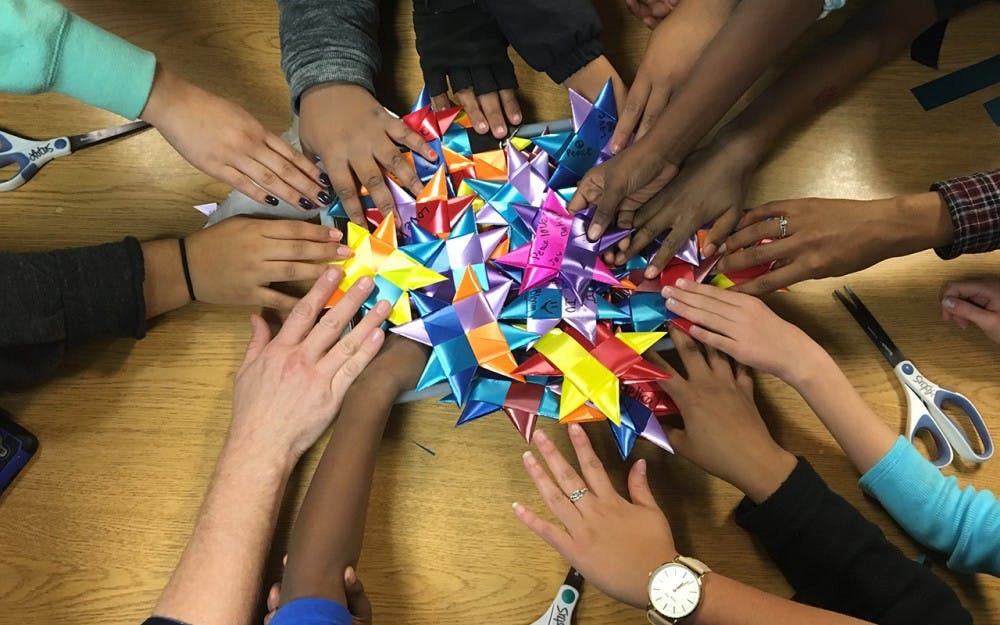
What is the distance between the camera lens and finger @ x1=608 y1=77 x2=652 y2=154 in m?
0.62

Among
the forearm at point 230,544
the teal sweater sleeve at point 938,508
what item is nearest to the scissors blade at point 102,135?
the forearm at point 230,544

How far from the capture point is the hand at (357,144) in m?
0.62

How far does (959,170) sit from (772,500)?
0.41 m

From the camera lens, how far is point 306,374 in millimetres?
597

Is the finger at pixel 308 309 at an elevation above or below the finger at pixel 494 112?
below

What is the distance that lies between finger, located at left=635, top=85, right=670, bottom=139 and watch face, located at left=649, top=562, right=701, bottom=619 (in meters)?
0.40

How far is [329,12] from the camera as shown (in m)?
0.64

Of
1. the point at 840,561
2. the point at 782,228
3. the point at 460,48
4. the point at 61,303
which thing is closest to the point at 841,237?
the point at 782,228

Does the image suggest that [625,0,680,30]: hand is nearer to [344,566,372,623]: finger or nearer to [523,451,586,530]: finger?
[523,451,586,530]: finger

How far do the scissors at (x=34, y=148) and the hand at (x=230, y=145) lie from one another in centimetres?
10

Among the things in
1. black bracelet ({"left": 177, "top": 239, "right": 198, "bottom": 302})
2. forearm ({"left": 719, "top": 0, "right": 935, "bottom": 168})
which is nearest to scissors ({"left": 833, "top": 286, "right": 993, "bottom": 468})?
forearm ({"left": 719, "top": 0, "right": 935, "bottom": 168})

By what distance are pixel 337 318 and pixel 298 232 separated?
0.32ft

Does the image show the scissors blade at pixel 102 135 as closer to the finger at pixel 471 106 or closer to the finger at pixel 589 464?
the finger at pixel 471 106

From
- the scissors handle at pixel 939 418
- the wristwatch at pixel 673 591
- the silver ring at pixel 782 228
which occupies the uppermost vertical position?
the silver ring at pixel 782 228
